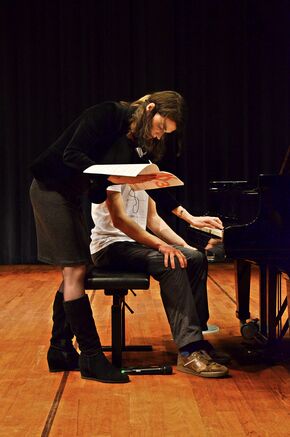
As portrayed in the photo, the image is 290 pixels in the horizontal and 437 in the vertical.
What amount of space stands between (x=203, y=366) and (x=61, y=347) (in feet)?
2.16

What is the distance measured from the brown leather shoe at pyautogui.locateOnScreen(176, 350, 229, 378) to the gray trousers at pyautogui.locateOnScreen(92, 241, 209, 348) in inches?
3.0

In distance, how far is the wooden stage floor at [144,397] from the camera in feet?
7.84

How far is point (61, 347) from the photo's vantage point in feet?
10.6

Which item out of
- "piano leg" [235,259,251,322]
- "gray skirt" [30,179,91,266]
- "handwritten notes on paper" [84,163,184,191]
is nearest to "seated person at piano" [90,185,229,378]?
"gray skirt" [30,179,91,266]

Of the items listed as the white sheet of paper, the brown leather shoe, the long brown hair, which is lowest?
the brown leather shoe

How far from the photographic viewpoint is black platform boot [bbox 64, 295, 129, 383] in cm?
297

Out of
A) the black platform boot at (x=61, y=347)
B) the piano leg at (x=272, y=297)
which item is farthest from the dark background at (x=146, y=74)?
the black platform boot at (x=61, y=347)

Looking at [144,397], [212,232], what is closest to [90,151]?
[212,232]

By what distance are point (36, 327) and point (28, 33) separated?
4938 millimetres

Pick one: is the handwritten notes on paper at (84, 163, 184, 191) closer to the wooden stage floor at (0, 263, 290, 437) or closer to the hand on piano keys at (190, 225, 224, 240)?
the hand on piano keys at (190, 225, 224, 240)

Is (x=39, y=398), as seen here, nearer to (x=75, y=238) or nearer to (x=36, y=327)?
(x=75, y=238)

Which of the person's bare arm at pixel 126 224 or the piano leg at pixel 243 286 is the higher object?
the person's bare arm at pixel 126 224

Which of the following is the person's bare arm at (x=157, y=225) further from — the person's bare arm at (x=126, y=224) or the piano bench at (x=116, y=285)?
the piano bench at (x=116, y=285)

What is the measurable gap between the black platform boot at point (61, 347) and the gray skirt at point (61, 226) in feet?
0.99
